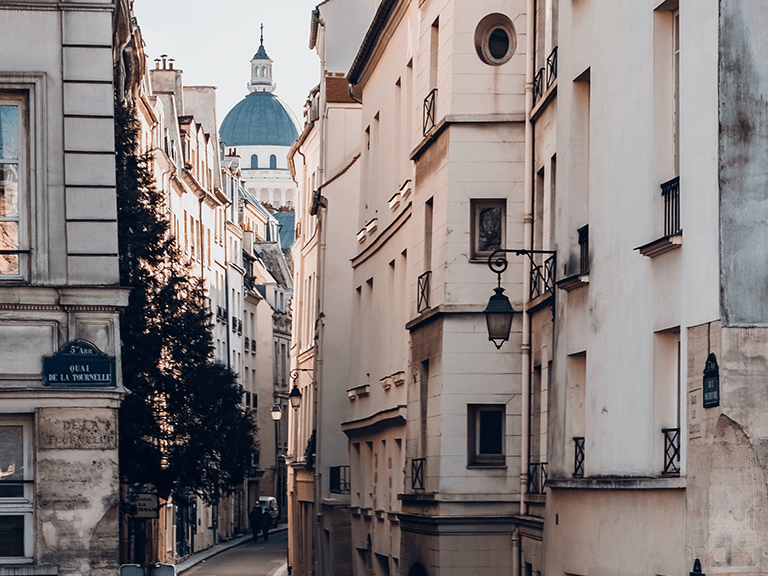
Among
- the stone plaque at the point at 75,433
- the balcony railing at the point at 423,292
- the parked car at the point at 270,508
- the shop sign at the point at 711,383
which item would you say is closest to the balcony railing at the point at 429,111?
the balcony railing at the point at 423,292

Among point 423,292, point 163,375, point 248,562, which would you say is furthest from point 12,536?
point 248,562

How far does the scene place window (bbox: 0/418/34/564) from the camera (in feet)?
48.7

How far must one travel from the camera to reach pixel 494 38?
21.8m

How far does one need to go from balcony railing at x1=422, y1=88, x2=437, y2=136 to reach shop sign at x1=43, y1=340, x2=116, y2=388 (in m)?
9.15

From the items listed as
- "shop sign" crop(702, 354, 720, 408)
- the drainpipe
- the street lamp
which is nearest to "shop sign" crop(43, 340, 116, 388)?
"shop sign" crop(702, 354, 720, 408)

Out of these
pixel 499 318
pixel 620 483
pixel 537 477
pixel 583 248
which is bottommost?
pixel 537 477

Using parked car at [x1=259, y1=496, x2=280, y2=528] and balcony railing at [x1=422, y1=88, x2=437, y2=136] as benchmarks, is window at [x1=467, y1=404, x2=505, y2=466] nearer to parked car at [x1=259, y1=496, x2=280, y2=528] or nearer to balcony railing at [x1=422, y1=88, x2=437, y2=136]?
balcony railing at [x1=422, y1=88, x2=437, y2=136]

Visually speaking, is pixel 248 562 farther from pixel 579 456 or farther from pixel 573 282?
pixel 573 282

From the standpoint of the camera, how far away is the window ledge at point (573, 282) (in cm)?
1595

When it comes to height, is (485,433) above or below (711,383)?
below

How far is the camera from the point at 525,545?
20.1 m

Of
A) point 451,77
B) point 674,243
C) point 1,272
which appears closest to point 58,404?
point 1,272

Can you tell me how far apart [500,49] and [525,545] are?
6.84 metres

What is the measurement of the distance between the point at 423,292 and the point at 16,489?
9.64m
